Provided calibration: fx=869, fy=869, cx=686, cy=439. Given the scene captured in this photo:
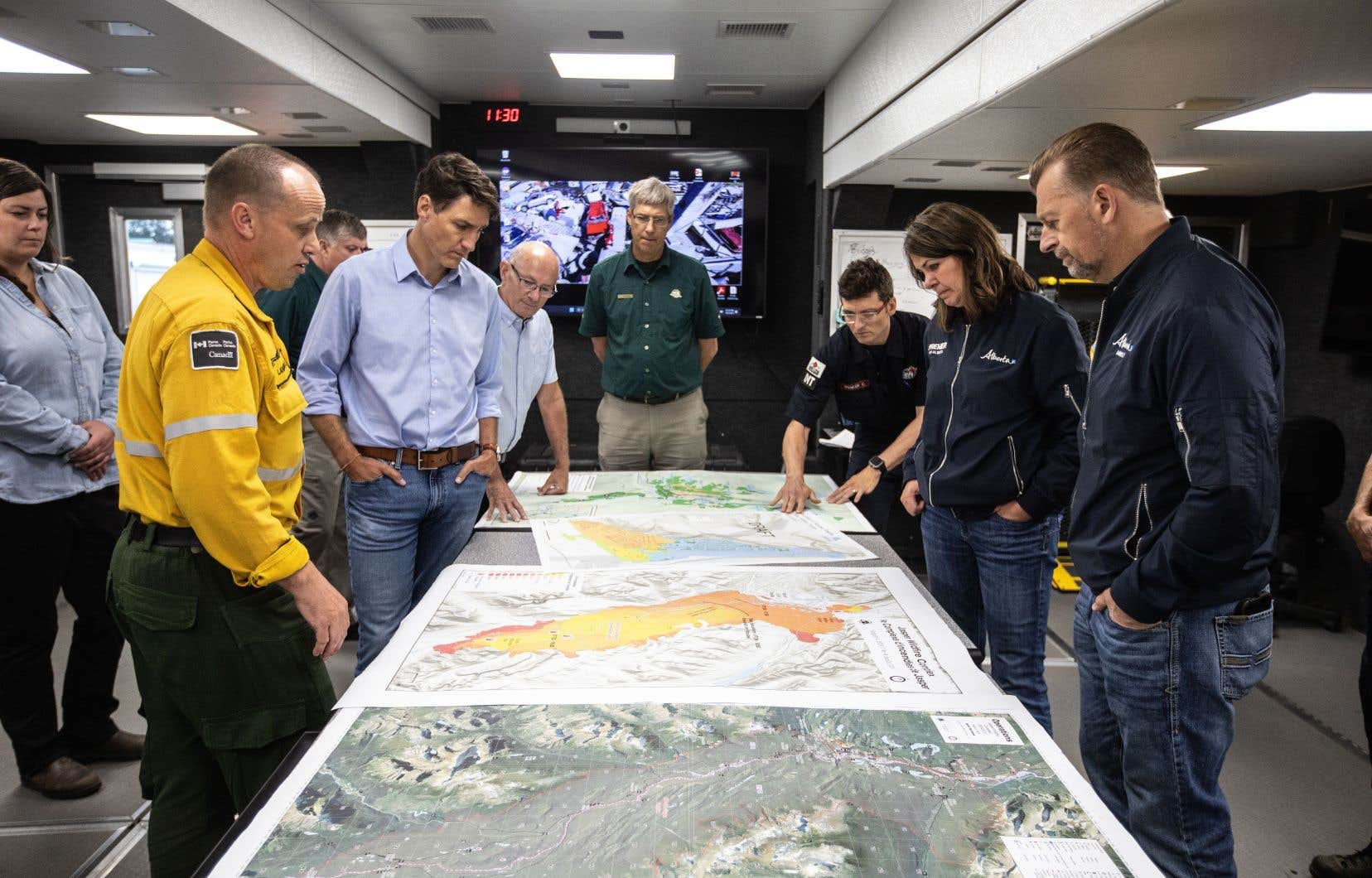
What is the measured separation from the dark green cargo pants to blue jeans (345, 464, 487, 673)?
0.53 metres

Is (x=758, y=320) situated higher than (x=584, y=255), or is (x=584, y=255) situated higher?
(x=584, y=255)

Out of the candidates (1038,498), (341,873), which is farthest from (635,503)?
(341,873)

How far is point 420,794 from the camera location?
95cm

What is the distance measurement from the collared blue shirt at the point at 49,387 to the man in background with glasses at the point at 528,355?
3.40 ft

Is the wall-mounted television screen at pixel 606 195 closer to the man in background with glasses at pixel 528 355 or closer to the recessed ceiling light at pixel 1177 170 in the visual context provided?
the recessed ceiling light at pixel 1177 170

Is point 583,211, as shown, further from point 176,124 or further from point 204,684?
point 204,684

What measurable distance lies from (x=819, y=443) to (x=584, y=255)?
170 cm

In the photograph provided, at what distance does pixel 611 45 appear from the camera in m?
3.90

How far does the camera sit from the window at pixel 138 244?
5191mm

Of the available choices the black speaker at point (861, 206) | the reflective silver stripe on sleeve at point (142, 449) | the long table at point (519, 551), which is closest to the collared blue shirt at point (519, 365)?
the long table at point (519, 551)

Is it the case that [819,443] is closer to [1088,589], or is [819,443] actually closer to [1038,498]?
[1038,498]

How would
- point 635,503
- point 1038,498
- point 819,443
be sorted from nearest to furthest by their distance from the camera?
point 1038,498, point 635,503, point 819,443

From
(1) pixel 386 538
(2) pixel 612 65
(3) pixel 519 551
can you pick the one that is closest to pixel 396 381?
(1) pixel 386 538

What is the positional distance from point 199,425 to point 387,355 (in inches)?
29.9
